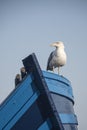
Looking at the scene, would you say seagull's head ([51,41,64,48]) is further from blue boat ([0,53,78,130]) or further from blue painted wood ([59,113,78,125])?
blue boat ([0,53,78,130])

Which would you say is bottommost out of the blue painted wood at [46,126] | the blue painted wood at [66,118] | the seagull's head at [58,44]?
the blue painted wood at [66,118]

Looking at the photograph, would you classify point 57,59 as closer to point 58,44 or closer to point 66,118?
point 58,44

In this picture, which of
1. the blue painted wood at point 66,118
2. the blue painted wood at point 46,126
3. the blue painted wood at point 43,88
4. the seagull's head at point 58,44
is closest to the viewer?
the blue painted wood at point 43,88

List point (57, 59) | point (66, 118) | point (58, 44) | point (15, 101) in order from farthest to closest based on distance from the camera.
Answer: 1. point (58, 44)
2. point (57, 59)
3. point (66, 118)
4. point (15, 101)


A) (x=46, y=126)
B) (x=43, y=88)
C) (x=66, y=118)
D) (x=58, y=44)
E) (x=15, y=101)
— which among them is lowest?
(x=66, y=118)

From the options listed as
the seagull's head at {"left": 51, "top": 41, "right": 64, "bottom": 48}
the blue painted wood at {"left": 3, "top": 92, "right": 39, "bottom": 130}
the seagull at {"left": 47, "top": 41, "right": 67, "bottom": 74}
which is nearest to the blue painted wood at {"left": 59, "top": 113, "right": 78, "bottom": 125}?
the blue painted wood at {"left": 3, "top": 92, "right": 39, "bottom": 130}

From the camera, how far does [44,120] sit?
4.99 m

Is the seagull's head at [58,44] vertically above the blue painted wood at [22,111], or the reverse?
the blue painted wood at [22,111]

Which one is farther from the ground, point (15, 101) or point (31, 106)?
point (15, 101)

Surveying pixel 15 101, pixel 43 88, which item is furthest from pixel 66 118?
pixel 15 101

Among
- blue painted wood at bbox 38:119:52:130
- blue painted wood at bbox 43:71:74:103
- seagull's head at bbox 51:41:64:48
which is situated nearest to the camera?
blue painted wood at bbox 38:119:52:130

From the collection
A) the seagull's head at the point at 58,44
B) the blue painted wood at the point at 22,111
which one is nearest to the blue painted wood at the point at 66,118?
the blue painted wood at the point at 22,111

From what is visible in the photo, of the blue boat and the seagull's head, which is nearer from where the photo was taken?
the blue boat

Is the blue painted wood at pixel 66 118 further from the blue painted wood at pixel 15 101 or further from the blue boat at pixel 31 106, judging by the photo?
the blue painted wood at pixel 15 101
